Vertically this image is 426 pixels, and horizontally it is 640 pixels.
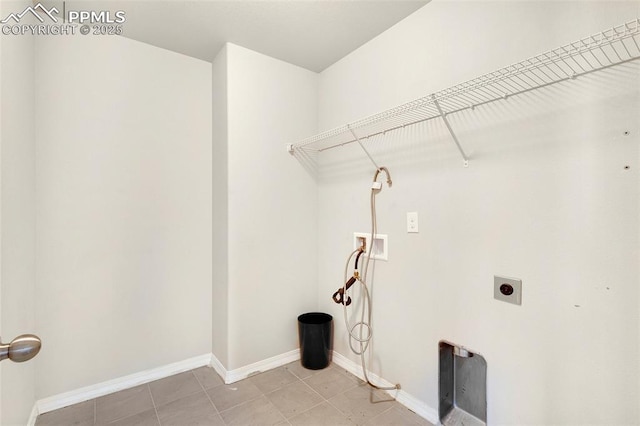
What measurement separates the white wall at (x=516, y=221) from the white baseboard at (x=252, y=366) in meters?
0.73

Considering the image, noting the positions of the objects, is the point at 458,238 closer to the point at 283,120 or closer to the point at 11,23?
the point at 283,120

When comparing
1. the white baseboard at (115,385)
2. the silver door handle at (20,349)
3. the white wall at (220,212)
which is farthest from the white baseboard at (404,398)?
the silver door handle at (20,349)

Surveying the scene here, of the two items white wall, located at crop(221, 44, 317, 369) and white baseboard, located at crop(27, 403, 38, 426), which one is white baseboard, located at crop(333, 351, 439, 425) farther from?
white baseboard, located at crop(27, 403, 38, 426)

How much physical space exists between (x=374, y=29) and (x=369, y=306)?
191cm

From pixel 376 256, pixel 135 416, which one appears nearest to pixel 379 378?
pixel 376 256

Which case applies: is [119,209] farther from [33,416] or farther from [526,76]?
[526,76]

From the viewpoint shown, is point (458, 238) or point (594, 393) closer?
point (594, 393)

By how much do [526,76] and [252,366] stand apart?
246cm

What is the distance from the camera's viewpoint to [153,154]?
217 cm

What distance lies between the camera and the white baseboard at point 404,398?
1714 millimetres

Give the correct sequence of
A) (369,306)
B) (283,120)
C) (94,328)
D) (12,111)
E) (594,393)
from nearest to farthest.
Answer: (594,393), (12,111), (94,328), (369,306), (283,120)

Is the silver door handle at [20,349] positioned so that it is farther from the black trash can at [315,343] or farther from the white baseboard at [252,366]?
the black trash can at [315,343]

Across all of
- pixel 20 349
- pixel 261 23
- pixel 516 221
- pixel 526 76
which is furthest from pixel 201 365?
pixel 526 76

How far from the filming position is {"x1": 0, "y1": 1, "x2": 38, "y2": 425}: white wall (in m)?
1.24
